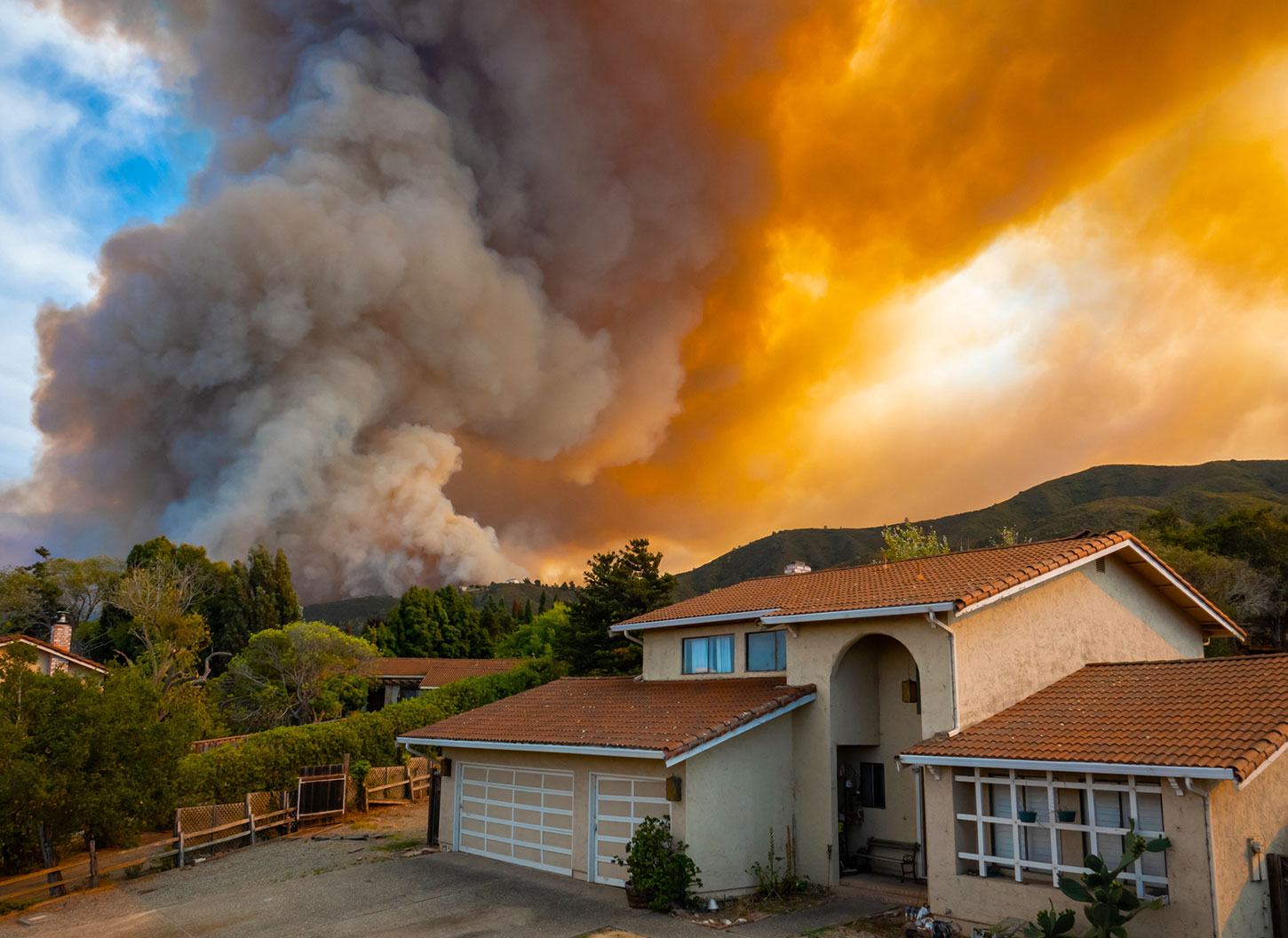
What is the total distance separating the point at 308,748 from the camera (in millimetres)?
26234

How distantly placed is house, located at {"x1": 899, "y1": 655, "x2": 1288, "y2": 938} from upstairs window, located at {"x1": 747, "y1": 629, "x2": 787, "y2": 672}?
4.93m

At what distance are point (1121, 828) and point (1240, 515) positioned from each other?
47.6 meters

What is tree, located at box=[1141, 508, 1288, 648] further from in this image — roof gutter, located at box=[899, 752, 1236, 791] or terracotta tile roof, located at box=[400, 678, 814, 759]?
roof gutter, located at box=[899, 752, 1236, 791]

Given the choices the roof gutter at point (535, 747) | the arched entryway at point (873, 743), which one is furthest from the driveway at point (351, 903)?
the arched entryway at point (873, 743)

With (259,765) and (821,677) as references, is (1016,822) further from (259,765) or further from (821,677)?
(259,765)

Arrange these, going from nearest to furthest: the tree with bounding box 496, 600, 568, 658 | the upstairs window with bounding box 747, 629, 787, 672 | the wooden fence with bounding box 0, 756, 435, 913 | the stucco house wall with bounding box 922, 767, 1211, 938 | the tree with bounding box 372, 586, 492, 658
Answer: the stucco house wall with bounding box 922, 767, 1211, 938 < the wooden fence with bounding box 0, 756, 435, 913 < the upstairs window with bounding box 747, 629, 787, 672 < the tree with bounding box 496, 600, 568, 658 < the tree with bounding box 372, 586, 492, 658

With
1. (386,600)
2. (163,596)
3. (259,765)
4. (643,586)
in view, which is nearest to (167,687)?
(163,596)

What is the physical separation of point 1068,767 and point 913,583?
5692 mm

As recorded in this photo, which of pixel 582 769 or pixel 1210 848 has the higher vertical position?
pixel 1210 848

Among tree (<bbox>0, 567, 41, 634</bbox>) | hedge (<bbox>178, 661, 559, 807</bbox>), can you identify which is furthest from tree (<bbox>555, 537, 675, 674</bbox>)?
tree (<bbox>0, 567, 41, 634</bbox>)

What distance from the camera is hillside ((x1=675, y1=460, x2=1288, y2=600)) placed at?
97062 mm

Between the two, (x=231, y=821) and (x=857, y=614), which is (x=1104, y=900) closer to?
(x=857, y=614)

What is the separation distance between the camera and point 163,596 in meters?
46.9

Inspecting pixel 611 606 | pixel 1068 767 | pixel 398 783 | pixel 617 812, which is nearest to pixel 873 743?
pixel 617 812
